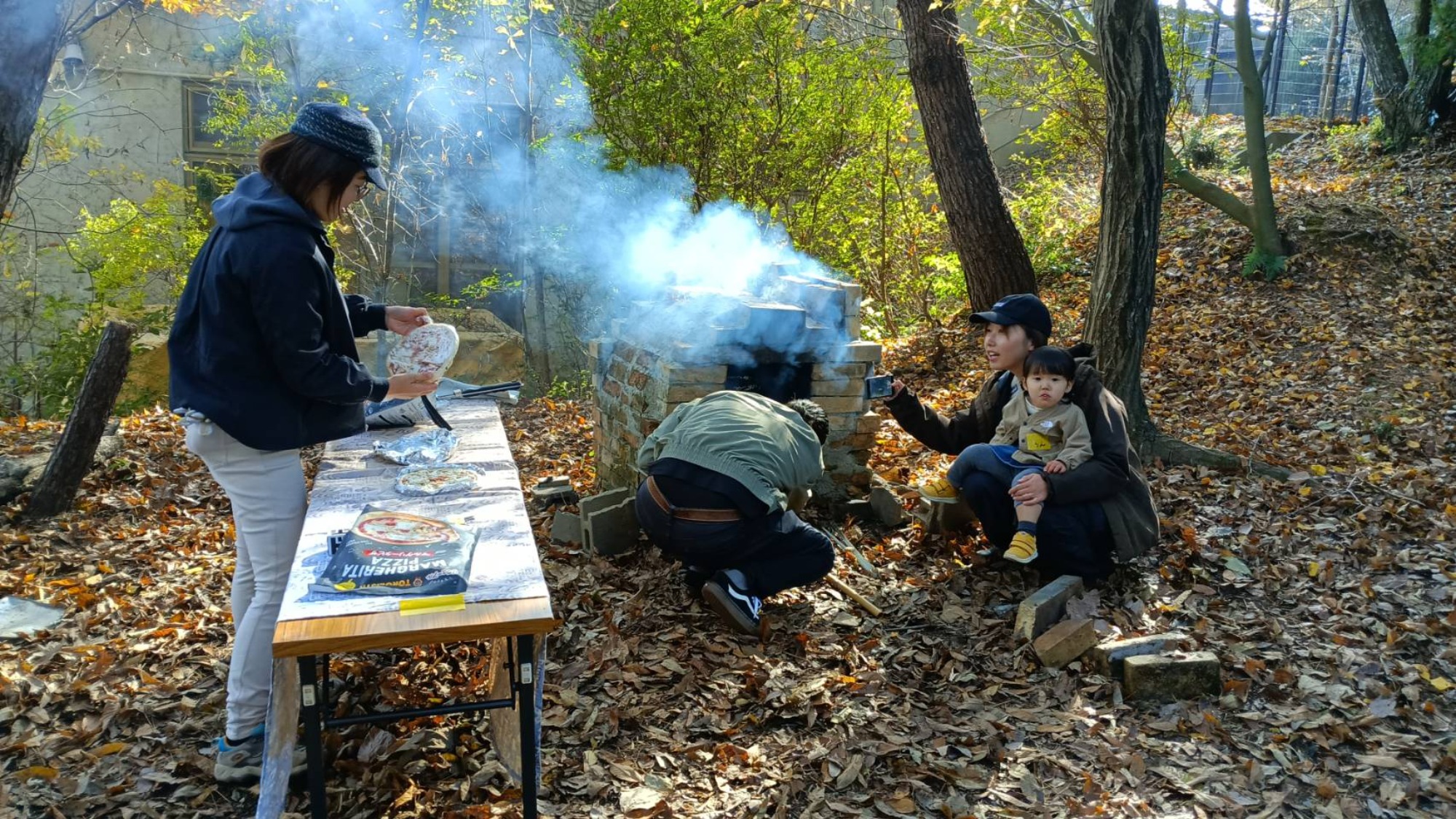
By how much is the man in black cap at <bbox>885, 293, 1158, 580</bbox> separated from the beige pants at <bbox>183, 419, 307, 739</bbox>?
304 cm

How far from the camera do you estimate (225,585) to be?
4.81m

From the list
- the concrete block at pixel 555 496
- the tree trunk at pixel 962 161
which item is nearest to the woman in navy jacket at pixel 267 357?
the concrete block at pixel 555 496

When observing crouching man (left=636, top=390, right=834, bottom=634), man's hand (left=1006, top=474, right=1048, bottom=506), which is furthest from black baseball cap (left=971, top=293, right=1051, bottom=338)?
A: crouching man (left=636, top=390, right=834, bottom=634)

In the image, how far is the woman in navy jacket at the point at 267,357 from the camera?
9.52 feet

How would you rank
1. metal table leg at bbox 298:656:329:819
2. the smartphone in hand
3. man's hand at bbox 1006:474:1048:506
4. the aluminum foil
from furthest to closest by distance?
the smartphone in hand
man's hand at bbox 1006:474:1048:506
the aluminum foil
metal table leg at bbox 298:656:329:819

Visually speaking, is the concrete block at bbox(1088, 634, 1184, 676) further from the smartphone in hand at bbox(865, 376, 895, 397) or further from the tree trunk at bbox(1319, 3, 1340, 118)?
the tree trunk at bbox(1319, 3, 1340, 118)

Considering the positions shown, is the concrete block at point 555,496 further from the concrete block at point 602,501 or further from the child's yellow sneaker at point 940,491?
the child's yellow sneaker at point 940,491

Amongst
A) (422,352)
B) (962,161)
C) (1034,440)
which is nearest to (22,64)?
(422,352)

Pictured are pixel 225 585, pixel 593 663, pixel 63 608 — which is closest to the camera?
pixel 593 663

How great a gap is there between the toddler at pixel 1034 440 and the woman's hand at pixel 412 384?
8.62 ft

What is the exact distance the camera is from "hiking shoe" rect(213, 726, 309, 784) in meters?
3.17

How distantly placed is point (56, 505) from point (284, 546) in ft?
11.1

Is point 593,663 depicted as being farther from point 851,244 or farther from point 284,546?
point 851,244

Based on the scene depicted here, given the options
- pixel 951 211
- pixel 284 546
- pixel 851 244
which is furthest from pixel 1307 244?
pixel 284 546
